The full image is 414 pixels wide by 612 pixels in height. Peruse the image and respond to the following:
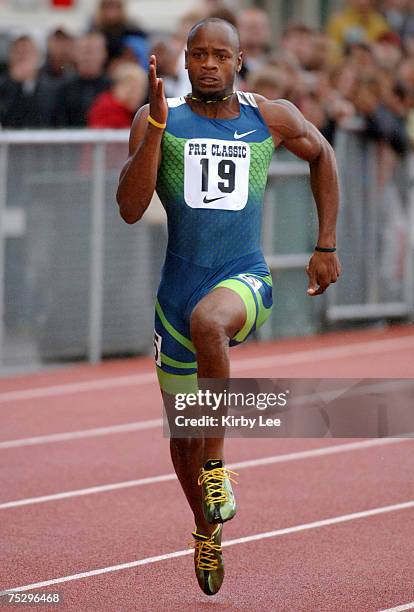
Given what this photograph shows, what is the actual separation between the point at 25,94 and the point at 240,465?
4.60m

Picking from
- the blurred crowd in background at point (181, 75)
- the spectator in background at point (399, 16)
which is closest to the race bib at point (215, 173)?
the blurred crowd in background at point (181, 75)

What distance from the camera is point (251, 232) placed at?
571cm

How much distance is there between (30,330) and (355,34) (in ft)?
19.9

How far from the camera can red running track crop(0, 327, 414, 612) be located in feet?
19.2

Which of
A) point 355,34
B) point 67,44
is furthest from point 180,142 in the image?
point 355,34

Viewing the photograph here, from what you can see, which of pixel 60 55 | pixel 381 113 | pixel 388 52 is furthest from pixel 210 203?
pixel 388 52

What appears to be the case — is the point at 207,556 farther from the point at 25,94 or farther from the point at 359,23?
the point at 359,23

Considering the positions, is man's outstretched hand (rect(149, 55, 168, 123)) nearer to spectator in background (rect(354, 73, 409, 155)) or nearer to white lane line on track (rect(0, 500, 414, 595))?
white lane line on track (rect(0, 500, 414, 595))

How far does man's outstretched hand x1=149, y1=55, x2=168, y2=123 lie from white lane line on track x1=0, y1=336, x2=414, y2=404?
541 centimetres

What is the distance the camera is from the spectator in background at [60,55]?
12.5 metres

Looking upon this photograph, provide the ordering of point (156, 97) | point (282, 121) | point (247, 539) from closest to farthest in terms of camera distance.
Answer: point (156, 97) < point (282, 121) < point (247, 539)

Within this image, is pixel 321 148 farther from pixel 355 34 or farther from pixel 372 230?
pixel 355 34

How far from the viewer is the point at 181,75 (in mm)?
11430

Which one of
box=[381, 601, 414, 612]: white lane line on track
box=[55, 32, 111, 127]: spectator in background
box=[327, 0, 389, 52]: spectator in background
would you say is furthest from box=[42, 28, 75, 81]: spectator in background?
box=[381, 601, 414, 612]: white lane line on track
